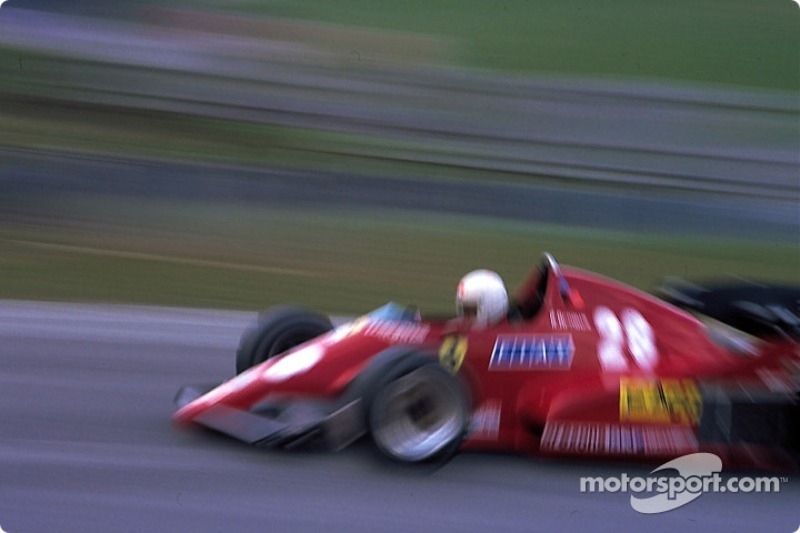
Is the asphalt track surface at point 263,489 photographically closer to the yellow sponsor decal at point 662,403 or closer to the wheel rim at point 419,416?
the wheel rim at point 419,416

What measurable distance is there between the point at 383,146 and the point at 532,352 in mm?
6881

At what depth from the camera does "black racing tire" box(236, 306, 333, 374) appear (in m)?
4.75

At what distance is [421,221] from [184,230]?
209cm

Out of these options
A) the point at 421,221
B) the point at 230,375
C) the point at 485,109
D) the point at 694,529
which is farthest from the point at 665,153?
the point at 694,529

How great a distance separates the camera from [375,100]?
37.2 ft

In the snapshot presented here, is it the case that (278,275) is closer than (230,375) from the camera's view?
No

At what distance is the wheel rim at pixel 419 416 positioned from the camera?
3934 mm

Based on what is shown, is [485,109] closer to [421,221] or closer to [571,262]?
[421,221]

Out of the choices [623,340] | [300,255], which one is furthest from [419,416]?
[300,255]

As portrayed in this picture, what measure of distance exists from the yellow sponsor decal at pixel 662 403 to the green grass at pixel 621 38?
687 centimetres

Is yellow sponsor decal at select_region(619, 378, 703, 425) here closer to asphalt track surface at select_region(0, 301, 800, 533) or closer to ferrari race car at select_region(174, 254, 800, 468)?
ferrari race car at select_region(174, 254, 800, 468)

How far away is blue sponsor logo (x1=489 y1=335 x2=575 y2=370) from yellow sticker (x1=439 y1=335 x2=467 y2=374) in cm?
12

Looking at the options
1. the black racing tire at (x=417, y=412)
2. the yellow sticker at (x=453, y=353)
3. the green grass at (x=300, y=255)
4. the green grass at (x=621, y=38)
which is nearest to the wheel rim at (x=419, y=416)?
the black racing tire at (x=417, y=412)

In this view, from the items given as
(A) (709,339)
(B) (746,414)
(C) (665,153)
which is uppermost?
(C) (665,153)
